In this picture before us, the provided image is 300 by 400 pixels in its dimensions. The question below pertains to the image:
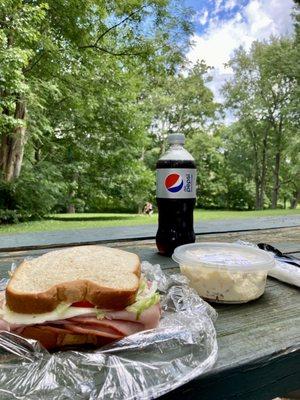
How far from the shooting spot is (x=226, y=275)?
0.74 m

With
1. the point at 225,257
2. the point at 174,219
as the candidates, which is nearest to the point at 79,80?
the point at 174,219

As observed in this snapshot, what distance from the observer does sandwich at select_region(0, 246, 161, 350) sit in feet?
1.66

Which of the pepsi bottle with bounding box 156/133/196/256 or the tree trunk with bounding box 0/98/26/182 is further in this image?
the tree trunk with bounding box 0/98/26/182

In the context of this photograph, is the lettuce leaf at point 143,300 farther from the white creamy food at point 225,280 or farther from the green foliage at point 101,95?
the green foliage at point 101,95

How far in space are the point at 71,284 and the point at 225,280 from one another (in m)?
0.35

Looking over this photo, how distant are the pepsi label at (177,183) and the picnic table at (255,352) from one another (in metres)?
0.41

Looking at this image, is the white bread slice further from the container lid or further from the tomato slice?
the container lid

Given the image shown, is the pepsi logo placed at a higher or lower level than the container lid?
higher

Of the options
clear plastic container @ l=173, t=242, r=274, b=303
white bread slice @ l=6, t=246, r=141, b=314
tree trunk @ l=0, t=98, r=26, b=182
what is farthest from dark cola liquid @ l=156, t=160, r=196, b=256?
tree trunk @ l=0, t=98, r=26, b=182

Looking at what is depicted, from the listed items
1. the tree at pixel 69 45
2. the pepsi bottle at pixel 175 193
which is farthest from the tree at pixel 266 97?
the pepsi bottle at pixel 175 193

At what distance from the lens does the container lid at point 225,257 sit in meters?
0.74

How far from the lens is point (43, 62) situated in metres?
7.62

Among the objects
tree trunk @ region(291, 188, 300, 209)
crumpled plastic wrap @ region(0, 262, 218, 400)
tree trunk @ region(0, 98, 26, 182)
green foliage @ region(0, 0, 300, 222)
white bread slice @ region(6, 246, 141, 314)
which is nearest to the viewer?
crumpled plastic wrap @ region(0, 262, 218, 400)

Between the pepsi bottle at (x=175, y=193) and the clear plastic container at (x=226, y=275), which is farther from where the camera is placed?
the pepsi bottle at (x=175, y=193)
